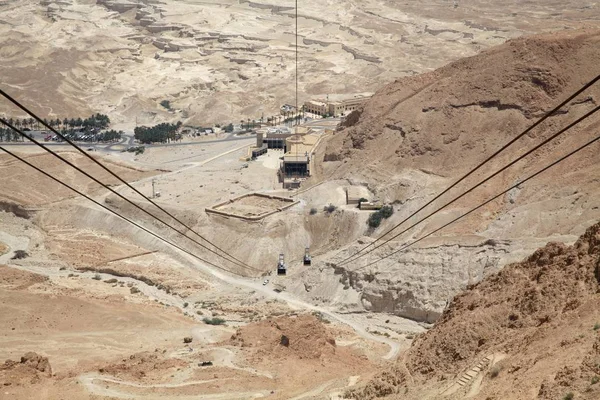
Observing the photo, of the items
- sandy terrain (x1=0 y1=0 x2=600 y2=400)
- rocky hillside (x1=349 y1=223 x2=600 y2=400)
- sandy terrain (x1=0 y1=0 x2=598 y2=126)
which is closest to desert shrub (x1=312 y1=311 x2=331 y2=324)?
sandy terrain (x1=0 y1=0 x2=600 y2=400)

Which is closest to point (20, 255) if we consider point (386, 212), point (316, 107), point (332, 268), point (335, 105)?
point (332, 268)

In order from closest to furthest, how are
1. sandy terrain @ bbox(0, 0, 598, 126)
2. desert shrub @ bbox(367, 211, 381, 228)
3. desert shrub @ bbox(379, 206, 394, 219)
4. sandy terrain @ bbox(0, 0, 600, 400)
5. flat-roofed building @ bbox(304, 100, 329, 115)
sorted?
sandy terrain @ bbox(0, 0, 600, 400) → desert shrub @ bbox(367, 211, 381, 228) → desert shrub @ bbox(379, 206, 394, 219) → flat-roofed building @ bbox(304, 100, 329, 115) → sandy terrain @ bbox(0, 0, 598, 126)

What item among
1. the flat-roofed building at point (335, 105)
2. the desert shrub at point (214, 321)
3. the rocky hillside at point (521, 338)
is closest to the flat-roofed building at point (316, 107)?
the flat-roofed building at point (335, 105)

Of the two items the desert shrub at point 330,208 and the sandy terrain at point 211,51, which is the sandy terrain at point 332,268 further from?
the sandy terrain at point 211,51

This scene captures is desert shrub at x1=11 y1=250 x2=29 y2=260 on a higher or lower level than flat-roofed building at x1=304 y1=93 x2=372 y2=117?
higher

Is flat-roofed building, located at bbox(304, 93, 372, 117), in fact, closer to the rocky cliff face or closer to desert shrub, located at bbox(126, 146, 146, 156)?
desert shrub, located at bbox(126, 146, 146, 156)
